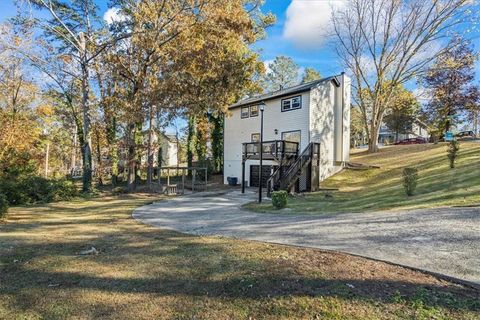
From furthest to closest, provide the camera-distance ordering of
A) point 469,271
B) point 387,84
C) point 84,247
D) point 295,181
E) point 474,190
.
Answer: point 387,84, point 295,181, point 474,190, point 84,247, point 469,271

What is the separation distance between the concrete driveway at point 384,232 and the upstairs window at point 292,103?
472 inches

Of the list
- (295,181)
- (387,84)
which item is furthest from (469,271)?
(387,84)

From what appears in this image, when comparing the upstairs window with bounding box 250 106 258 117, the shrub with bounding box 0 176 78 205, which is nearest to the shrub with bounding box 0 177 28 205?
the shrub with bounding box 0 176 78 205

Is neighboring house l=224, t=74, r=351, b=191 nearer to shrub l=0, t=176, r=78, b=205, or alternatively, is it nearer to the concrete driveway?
the concrete driveway

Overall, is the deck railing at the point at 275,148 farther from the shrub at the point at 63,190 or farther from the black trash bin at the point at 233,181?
the shrub at the point at 63,190

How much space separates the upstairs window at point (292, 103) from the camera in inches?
784

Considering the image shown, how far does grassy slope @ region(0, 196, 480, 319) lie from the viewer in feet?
10.7

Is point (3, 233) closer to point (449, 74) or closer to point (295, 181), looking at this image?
point (295, 181)

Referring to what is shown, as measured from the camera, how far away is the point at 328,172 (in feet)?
66.5

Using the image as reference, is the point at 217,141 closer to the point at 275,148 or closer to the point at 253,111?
the point at 253,111

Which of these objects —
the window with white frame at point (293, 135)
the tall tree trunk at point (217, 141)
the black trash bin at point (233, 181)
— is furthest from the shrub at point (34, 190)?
the tall tree trunk at point (217, 141)

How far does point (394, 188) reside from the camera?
13078 mm

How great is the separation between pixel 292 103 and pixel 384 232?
1522 centimetres

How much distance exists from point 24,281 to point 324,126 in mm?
18499
